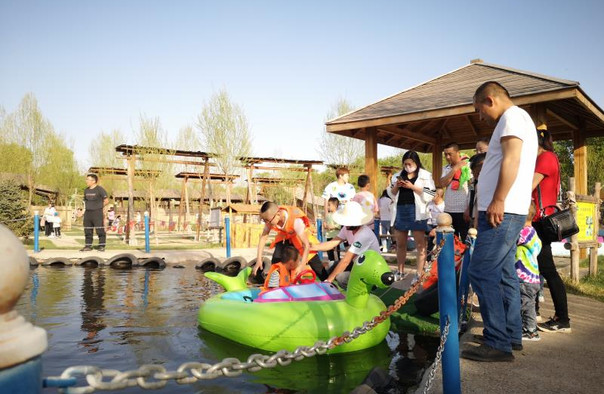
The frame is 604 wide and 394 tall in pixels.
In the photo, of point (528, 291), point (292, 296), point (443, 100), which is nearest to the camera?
point (528, 291)

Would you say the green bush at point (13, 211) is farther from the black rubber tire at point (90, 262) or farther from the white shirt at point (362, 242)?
the white shirt at point (362, 242)

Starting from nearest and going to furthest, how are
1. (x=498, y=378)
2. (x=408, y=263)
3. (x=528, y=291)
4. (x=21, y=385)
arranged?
(x=21, y=385) → (x=498, y=378) → (x=528, y=291) → (x=408, y=263)

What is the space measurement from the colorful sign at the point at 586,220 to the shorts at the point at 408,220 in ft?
9.50

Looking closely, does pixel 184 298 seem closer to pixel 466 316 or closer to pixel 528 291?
pixel 466 316

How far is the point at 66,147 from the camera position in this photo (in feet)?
129

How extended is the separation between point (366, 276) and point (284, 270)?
206 cm

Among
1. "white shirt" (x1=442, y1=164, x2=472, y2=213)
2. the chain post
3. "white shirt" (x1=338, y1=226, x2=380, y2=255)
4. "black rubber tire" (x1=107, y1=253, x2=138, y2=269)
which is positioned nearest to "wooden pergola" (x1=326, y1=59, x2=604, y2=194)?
"white shirt" (x1=442, y1=164, x2=472, y2=213)

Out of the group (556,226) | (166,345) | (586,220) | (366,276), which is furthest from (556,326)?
(586,220)

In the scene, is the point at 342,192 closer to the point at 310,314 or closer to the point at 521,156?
the point at 310,314

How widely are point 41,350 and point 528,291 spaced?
4126mm

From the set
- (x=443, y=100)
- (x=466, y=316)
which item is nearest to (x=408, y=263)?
(x=443, y=100)

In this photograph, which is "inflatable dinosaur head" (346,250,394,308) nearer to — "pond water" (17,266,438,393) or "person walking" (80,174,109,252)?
"pond water" (17,266,438,393)

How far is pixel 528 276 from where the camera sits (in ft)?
14.1

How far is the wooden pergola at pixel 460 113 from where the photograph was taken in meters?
8.86
